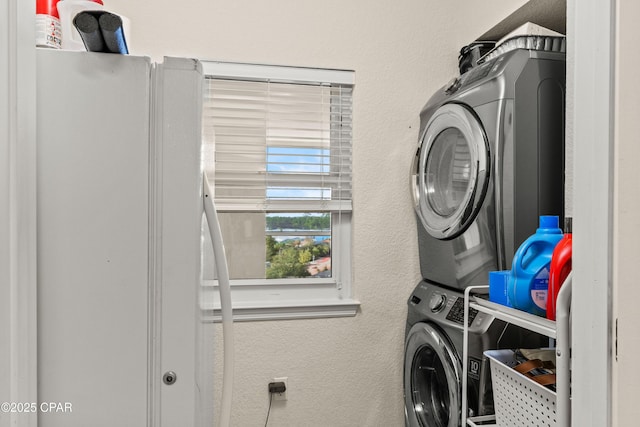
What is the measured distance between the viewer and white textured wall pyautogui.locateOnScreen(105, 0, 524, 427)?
6.62 feet

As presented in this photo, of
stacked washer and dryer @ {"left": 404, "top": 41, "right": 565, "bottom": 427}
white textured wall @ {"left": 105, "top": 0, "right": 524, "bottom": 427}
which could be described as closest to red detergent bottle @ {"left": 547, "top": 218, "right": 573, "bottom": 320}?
stacked washer and dryer @ {"left": 404, "top": 41, "right": 565, "bottom": 427}

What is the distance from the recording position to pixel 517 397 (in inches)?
47.0

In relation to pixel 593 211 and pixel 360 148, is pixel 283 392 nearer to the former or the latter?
pixel 360 148

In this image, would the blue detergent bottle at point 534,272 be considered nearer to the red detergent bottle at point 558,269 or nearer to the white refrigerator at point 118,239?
the red detergent bottle at point 558,269

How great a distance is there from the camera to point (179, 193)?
0.84m

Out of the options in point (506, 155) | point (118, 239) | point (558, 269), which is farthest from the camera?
point (506, 155)

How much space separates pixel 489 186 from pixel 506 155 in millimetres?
124

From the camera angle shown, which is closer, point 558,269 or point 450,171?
point 558,269

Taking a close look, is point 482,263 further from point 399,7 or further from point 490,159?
point 399,7

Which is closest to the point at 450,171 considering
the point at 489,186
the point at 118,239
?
the point at 489,186

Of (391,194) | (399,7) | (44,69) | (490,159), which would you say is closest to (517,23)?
(399,7)

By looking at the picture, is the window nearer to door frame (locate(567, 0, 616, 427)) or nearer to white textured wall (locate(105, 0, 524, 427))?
white textured wall (locate(105, 0, 524, 427))

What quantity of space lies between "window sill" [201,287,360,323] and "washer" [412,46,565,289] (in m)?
0.61

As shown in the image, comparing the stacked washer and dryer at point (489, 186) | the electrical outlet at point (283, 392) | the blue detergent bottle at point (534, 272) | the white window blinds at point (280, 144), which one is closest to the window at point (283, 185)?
the white window blinds at point (280, 144)
